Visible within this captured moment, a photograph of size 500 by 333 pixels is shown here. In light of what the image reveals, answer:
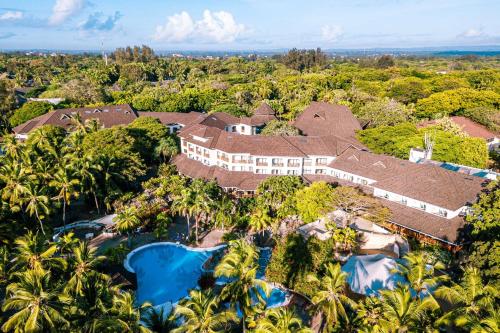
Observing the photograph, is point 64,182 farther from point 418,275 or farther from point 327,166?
point 418,275

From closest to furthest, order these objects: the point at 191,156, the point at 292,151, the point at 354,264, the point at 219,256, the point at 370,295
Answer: the point at 370,295
the point at 354,264
the point at 219,256
the point at 292,151
the point at 191,156

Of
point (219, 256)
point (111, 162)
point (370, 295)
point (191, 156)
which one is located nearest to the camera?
point (370, 295)

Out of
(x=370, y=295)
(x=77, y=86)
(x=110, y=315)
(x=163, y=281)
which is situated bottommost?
(x=163, y=281)

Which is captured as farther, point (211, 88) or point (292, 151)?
point (211, 88)

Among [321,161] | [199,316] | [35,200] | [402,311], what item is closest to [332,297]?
[402,311]

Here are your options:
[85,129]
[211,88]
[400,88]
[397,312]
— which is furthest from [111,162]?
[400,88]

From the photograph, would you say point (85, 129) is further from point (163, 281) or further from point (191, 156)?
point (163, 281)
